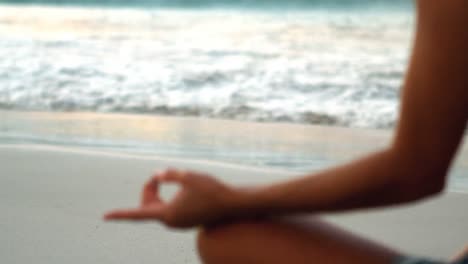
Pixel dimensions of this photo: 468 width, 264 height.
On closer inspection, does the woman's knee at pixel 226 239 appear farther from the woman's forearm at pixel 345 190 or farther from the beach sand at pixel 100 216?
the beach sand at pixel 100 216

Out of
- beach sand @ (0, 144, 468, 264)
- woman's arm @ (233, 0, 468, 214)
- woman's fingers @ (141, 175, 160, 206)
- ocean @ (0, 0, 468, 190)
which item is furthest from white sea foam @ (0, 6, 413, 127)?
woman's arm @ (233, 0, 468, 214)

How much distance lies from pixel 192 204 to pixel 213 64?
5.26 meters

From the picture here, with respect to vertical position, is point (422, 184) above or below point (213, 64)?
above

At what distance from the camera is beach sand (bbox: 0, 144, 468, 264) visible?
192 cm

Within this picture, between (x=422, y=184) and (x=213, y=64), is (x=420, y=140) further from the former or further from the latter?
(x=213, y=64)

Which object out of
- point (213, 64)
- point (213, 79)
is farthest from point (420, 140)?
point (213, 64)

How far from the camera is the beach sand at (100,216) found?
75.7 inches

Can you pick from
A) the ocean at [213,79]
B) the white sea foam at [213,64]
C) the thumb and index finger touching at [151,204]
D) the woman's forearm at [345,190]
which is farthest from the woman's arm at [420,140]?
the white sea foam at [213,64]

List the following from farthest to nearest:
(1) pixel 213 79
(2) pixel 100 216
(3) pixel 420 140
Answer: (1) pixel 213 79 → (2) pixel 100 216 → (3) pixel 420 140

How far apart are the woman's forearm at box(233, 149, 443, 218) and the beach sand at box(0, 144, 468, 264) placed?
987 millimetres

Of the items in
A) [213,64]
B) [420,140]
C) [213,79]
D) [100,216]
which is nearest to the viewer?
[420,140]

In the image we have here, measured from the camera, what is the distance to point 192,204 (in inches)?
37.5

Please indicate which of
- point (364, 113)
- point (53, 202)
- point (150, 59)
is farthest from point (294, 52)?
point (53, 202)

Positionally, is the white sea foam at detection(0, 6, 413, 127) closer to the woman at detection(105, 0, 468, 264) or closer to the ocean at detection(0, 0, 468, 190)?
the ocean at detection(0, 0, 468, 190)
